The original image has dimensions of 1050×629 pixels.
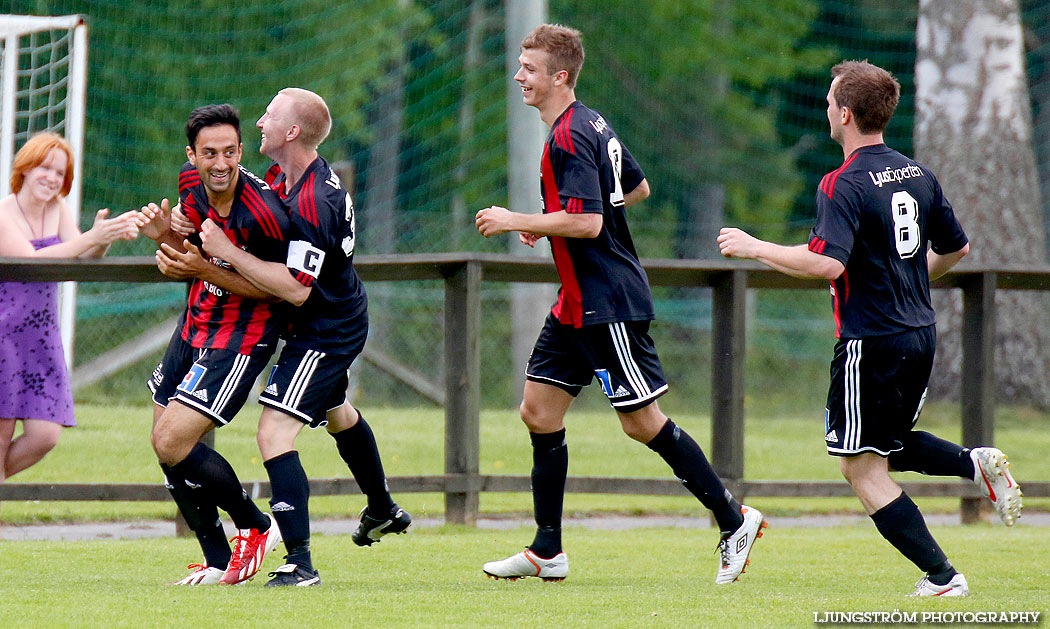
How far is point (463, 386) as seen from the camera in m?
6.95

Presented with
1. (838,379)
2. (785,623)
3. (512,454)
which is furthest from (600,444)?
(785,623)

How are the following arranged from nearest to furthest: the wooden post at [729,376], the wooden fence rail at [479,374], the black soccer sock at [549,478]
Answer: the black soccer sock at [549,478]
the wooden fence rail at [479,374]
the wooden post at [729,376]

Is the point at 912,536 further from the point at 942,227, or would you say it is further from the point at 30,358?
the point at 30,358

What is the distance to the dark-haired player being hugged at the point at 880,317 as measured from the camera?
464 cm

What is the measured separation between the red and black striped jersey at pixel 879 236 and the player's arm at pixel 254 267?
1.92 meters

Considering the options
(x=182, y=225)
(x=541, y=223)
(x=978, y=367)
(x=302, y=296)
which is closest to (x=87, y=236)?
(x=182, y=225)

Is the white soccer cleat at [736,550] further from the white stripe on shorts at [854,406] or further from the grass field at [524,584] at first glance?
the white stripe on shorts at [854,406]

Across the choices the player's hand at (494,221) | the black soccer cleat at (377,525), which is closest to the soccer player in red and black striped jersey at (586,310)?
the player's hand at (494,221)

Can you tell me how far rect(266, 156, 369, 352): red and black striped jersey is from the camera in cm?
478

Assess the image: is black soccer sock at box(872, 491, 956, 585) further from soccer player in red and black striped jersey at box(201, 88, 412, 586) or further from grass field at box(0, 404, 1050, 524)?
grass field at box(0, 404, 1050, 524)

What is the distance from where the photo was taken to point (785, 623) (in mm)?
4023

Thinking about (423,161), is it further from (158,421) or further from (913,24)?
(158,421)

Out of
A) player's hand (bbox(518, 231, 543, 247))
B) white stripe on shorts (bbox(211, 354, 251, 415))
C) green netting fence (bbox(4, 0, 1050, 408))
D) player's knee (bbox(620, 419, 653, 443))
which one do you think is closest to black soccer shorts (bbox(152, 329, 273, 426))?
white stripe on shorts (bbox(211, 354, 251, 415))

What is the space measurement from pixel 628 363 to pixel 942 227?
52.0 inches
